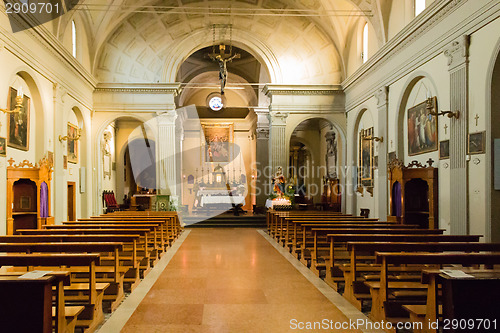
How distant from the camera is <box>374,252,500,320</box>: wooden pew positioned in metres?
4.22

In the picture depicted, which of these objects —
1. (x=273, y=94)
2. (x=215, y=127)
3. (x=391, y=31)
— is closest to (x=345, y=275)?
(x=391, y=31)

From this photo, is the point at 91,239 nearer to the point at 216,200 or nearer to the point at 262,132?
the point at 216,200

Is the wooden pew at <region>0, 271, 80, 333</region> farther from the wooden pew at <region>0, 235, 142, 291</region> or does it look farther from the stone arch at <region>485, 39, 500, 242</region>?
the stone arch at <region>485, 39, 500, 242</region>

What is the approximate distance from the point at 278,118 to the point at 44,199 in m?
10.2

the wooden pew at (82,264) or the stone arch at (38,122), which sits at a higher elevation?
the stone arch at (38,122)

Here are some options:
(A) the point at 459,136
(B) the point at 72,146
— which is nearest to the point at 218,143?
(B) the point at 72,146

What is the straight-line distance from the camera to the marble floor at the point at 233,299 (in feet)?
16.2

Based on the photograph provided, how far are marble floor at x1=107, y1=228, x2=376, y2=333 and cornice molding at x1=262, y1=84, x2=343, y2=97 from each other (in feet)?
31.1

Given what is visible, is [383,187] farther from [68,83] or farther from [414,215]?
[68,83]

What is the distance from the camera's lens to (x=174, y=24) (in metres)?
17.6

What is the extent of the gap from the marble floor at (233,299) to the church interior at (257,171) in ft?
0.13

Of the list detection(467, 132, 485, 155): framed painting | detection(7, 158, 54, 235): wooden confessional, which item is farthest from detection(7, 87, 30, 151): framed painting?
detection(467, 132, 485, 155): framed painting

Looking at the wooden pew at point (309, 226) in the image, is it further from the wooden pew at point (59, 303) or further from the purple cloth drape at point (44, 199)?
the purple cloth drape at point (44, 199)

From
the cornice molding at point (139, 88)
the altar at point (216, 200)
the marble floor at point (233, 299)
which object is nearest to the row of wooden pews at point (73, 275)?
the marble floor at point (233, 299)
